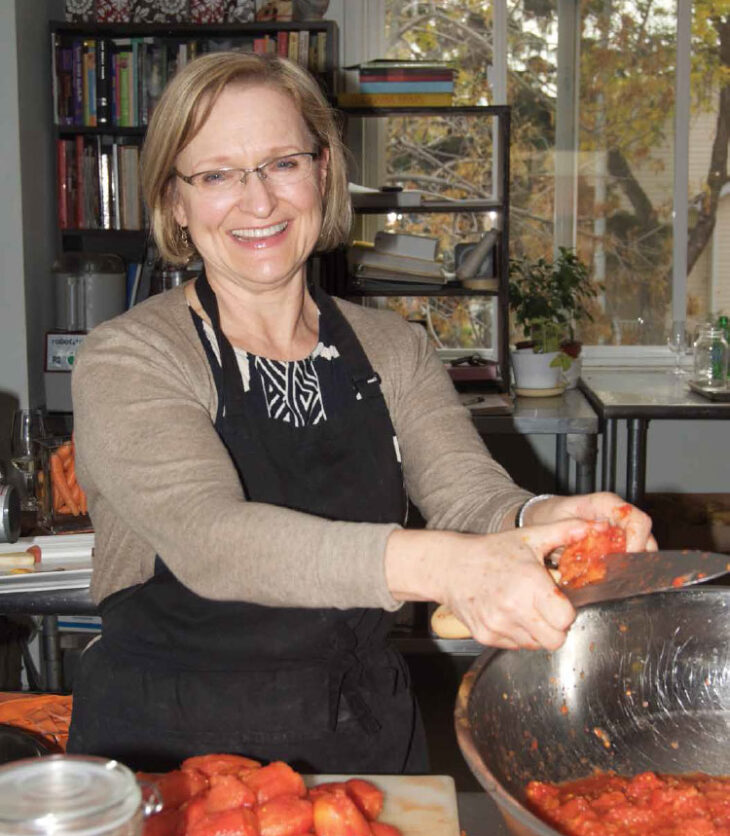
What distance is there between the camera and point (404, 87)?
14.8 feet

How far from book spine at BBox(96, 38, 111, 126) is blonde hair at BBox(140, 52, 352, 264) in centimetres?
294

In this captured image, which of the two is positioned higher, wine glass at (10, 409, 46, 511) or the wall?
the wall

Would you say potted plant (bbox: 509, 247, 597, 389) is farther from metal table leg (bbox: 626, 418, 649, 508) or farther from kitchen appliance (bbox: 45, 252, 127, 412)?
kitchen appliance (bbox: 45, 252, 127, 412)

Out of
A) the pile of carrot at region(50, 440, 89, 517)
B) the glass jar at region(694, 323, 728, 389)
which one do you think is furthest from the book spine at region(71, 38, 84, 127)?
the glass jar at region(694, 323, 728, 389)

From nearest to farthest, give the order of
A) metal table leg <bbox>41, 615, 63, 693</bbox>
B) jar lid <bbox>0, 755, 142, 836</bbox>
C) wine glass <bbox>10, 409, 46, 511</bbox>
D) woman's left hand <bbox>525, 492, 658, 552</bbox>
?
jar lid <bbox>0, 755, 142, 836</bbox>, woman's left hand <bbox>525, 492, 658, 552</bbox>, wine glass <bbox>10, 409, 46, 511</bbox>, metal table leg <bbox>41, 615, 63, 693</bbox>

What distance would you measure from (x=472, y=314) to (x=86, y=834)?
481 centimetres

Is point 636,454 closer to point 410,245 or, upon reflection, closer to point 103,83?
point 410,245

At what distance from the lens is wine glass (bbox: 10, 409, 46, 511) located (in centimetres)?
278

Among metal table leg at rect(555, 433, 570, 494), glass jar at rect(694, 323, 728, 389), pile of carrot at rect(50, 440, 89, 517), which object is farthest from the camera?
glass jar at rect(694, 323, 728, 389)

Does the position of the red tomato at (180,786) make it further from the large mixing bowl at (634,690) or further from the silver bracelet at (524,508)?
the silver bracelet at (524,508)

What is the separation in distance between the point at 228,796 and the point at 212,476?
0.41 metres

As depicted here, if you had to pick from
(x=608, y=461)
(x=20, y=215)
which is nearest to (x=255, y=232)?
A: (x=20, y=215)

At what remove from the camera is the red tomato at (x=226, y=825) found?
3.31 ft

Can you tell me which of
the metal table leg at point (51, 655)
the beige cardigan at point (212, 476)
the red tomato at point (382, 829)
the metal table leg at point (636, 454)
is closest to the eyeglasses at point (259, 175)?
the beige cardigan at point (212, 476)
